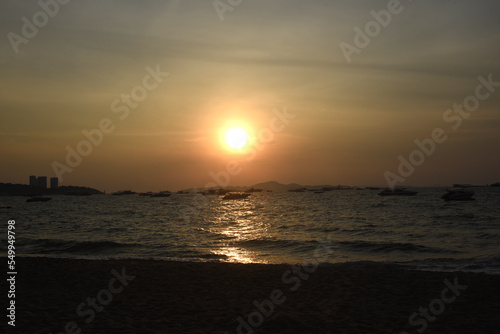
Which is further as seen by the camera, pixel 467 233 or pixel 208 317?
pixel 467 233

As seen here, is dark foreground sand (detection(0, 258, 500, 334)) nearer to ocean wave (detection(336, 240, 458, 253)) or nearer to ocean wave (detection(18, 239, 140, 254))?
ocean wave (detection(18, 239, 140, 254))

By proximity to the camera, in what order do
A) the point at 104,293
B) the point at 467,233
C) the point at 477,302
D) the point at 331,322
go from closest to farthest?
the point at 331,322 → the point at 477,302 → the point at 104,293 → the point at 467,233

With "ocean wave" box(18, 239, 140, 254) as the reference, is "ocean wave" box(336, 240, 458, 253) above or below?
above

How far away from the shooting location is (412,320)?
38.4ft

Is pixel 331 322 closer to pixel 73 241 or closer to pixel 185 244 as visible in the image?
pixel 185 244

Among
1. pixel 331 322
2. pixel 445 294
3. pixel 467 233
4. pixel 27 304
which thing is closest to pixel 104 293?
pixel 27 304

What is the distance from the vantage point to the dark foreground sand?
36.3ft

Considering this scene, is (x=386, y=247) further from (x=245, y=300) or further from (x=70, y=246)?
(x=70, y=246)

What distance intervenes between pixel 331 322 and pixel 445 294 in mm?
5908

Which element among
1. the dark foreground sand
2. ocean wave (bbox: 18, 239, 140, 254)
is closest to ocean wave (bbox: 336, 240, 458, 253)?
the dark foreground sand

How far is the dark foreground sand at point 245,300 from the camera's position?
36.3ft

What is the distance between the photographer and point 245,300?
14.2 meters

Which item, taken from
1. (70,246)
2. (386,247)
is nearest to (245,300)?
(386,247)

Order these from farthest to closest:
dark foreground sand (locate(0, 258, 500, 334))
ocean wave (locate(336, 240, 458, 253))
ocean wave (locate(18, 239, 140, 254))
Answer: ocean wave (locate(18, 239, 140, 254)) < ocean wave (locate(336, 240, 458, 253)) < dark foreground sand (locate(0, 258, 500, 334))
